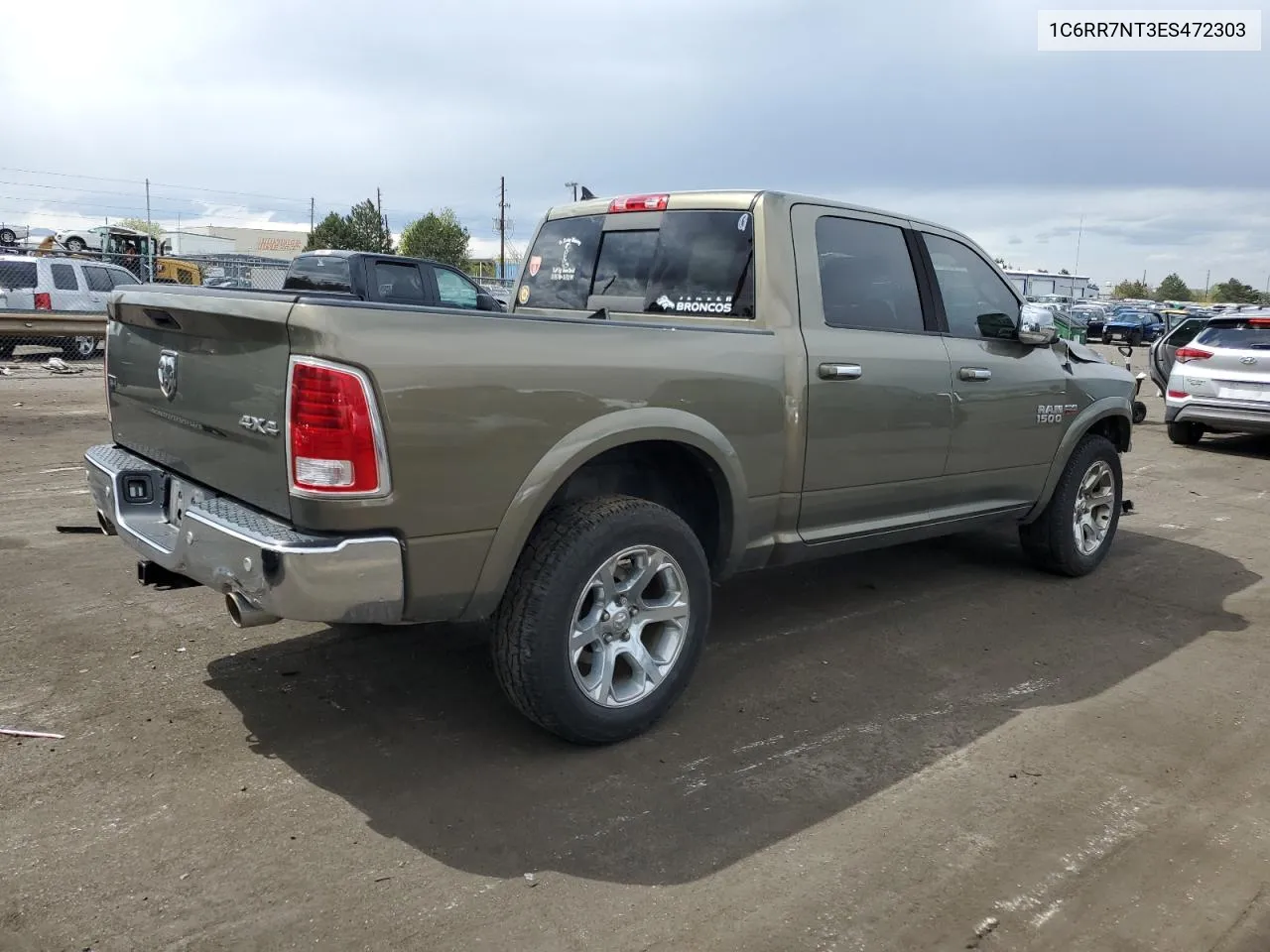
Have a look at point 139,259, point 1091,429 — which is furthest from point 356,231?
point 1091,429

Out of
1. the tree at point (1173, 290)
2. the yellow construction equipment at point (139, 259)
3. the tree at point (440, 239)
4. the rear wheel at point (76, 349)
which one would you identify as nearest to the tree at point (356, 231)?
the tree at point (440, 239)

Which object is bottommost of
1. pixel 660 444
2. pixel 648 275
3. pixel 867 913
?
pixel 867 913

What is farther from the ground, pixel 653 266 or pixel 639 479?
pixel 653 266

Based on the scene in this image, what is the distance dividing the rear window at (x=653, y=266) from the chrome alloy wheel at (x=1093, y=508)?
9.09ft

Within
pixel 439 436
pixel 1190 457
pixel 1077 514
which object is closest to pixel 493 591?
pixel 439 436

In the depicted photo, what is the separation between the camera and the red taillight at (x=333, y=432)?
273cm

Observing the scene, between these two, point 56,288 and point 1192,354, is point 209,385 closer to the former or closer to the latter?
point 1192,354

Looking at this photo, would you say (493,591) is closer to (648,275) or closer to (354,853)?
(354,853)

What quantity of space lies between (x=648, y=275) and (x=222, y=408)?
2.06m

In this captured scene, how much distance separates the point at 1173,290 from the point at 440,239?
293ft

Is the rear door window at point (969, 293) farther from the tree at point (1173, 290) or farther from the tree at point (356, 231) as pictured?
the tree at point (1173, 290)

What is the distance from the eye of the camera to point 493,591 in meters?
3.14

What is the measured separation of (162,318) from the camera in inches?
134

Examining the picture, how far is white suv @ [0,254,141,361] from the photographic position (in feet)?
54.2
